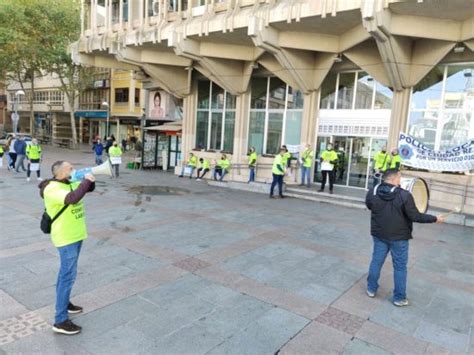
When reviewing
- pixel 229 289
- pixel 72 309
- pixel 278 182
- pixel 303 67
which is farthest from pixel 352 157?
pixel 72 309

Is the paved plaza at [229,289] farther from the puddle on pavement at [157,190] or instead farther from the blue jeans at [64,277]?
the puddle on pavement at [157,190]

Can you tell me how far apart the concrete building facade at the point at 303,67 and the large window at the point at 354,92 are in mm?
41

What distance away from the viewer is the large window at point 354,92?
14.4 metres

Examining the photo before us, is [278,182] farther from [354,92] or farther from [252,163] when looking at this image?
[354,92]

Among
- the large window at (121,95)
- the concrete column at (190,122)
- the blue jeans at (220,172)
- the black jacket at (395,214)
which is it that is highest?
the large window at (121,95)

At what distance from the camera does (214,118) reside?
1961 cm

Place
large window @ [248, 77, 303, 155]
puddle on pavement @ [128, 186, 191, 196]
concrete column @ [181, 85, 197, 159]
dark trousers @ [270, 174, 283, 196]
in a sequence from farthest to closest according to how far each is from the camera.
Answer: concrete column @ [181, 85, 197, 159]
large window @ [248, 77, 303, 155]
puddle on pavement @ [128, 186, 191, 196]
dark trousers @ [270, 174, 283, 196]

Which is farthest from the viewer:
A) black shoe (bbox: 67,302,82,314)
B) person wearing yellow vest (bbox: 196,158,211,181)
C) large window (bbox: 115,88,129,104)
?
large window (bbox: 115,88,129,104)

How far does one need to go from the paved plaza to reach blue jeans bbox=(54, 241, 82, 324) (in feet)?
0.82

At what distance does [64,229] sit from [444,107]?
42.9 feet

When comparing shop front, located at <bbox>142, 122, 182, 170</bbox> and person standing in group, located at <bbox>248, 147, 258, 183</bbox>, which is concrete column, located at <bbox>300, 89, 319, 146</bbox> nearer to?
person standing in group, located at <bbox>248, 147, 258, 183</bbox>

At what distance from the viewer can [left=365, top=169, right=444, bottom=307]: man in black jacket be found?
4.66 m

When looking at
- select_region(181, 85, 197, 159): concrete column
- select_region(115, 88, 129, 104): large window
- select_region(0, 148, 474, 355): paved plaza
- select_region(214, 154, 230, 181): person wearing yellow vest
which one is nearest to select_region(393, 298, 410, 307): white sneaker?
select_region(0, 148, 474, 355): paved plaza

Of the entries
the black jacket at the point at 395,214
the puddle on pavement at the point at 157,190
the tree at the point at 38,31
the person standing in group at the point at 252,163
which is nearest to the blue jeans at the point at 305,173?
the person standing in group at the point at 252,163
